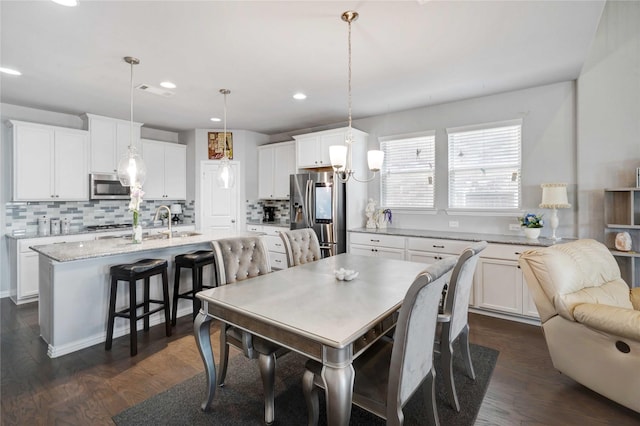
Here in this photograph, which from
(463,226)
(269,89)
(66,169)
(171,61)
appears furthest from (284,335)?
(66,169)

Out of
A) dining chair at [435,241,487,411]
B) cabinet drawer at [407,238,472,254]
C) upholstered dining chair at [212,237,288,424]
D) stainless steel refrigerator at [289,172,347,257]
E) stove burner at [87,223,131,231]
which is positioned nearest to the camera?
upholstered dining chair at [212,237,288,424]

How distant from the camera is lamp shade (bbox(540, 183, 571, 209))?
333cm

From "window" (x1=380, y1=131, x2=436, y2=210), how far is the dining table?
2282mm

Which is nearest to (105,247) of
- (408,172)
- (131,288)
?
(131,288)

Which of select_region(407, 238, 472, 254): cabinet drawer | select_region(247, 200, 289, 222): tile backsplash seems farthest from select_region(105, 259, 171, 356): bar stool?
select_region(247, 200, 289, 222): tile backsplash

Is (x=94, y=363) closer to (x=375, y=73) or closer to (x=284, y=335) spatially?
(x=284, y=335)

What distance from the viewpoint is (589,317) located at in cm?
194

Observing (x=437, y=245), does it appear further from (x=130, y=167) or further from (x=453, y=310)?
(x=130, y=167)

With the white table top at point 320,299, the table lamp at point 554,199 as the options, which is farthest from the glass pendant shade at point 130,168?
the table lamp at point 554,199

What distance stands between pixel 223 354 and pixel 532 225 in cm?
343

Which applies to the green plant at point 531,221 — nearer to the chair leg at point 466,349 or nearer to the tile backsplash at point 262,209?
the chair leg at point 466,349

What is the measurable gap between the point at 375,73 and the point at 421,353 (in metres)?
2.78

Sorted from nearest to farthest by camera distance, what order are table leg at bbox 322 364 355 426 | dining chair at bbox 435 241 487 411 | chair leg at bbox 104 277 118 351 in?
table leg at bbox 322 364 355 426 → dining chair at bbox 435 241 487 411 → chair leg at bbox 104 277 118 351

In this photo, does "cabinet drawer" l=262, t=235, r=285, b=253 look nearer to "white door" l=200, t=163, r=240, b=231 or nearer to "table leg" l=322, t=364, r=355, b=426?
"white door" l=200, t=163, r=240, b=231
